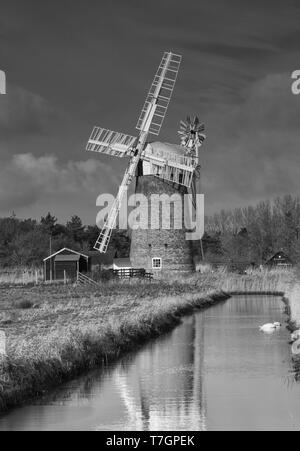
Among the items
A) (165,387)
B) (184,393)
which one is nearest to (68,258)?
(165,387)

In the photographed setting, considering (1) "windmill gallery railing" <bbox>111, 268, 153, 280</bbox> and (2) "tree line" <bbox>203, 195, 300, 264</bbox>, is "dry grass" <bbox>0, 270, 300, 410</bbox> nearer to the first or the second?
(1) "windmill gallery railing" <bbox>111, 268, 153, 280</bbox>

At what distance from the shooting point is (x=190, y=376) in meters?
14.6

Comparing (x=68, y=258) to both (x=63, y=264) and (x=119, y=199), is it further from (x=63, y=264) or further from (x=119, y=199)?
(x=119, y=199)

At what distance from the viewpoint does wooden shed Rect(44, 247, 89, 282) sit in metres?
53.4

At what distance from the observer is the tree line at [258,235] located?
7519cm

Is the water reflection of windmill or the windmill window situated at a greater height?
the windmill window

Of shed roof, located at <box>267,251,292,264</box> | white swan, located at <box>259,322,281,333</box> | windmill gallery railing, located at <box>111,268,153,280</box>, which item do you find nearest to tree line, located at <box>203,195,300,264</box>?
shed roof, located at <box>267,251,292,264</box>

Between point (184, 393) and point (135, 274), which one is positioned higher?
point (135, 274)

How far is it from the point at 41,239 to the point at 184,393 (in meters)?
63.4

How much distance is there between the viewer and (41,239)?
75312 mm

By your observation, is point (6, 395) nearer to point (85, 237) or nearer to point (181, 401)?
point (181, 401)

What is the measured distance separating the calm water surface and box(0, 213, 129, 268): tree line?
46.1 metres

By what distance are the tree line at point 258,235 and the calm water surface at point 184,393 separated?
159ft
